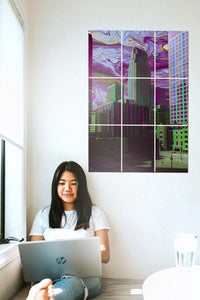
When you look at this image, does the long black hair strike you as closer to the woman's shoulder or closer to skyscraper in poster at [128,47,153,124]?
the woman's shoulder

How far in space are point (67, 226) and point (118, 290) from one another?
57 centimetres

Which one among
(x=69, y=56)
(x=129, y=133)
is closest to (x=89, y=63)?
(x=69, y=56)

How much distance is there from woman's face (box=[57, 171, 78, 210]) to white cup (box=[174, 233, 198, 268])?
1.26m

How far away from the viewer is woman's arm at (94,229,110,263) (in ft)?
9.10

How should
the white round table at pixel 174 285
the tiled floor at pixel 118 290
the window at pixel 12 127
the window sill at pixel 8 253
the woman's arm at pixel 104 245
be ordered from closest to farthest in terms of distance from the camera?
the white round table at pixel 174 285 → the window sill at pixel 8 253 → the tiled floor at pixel 118 290 → the window at pixel 12 127 → the woman's arm at pixel 104 245

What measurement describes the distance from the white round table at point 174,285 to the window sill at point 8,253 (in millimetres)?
1050

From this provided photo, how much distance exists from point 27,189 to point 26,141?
38 centimetres

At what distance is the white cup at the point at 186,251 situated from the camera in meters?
1.71

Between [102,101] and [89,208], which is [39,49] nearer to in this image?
[102,101]

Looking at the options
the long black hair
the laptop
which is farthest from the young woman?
the laptop

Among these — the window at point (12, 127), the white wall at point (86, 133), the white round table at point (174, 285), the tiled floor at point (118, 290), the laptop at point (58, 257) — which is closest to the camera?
the white round table at point (174, 285)

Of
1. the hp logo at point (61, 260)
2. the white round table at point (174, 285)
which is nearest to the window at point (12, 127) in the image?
the hp logo at point (61, 260)

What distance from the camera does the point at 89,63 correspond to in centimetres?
311

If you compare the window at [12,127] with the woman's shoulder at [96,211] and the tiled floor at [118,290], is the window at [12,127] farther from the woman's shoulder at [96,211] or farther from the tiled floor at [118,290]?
the woman's shoulder at [96,211]
